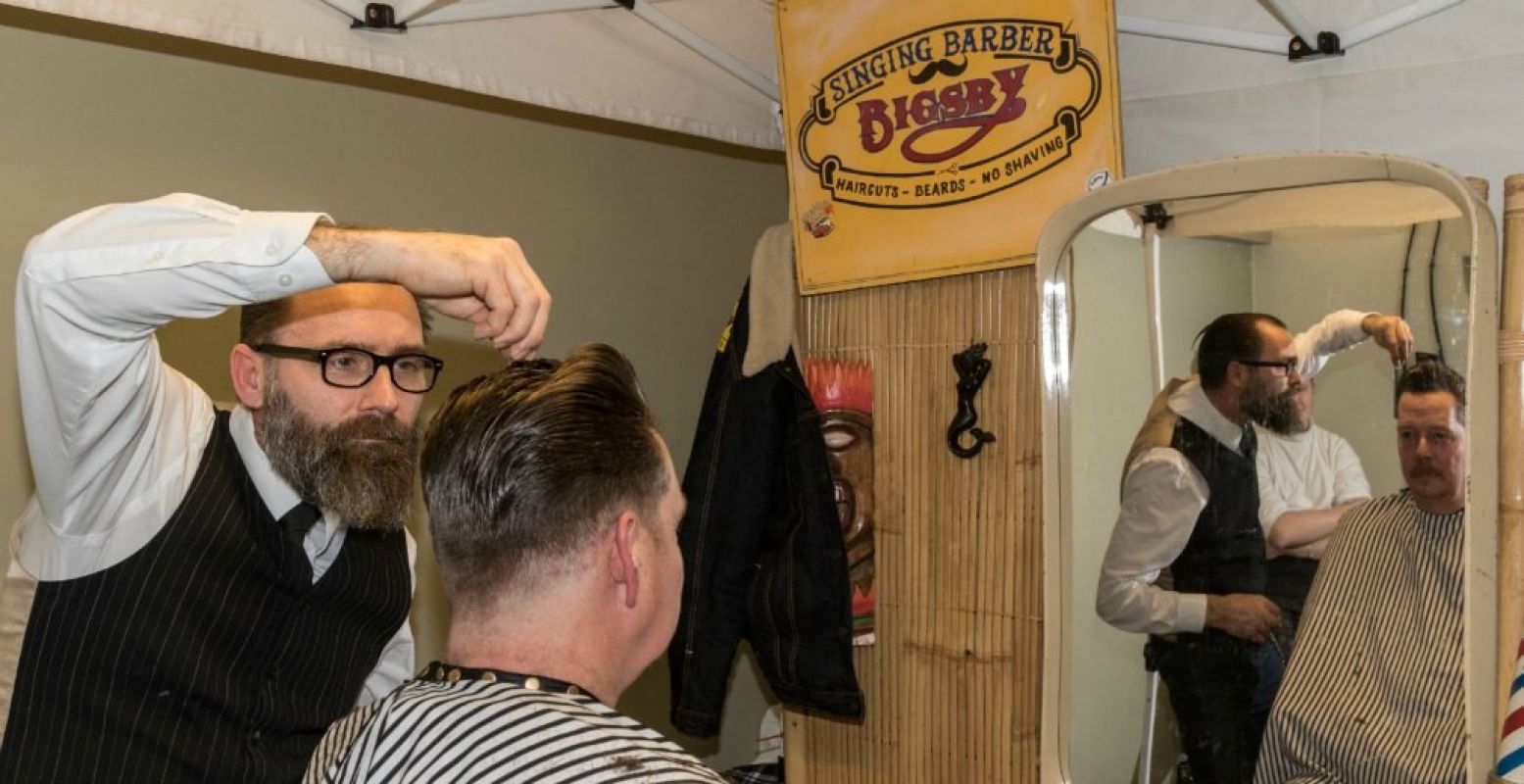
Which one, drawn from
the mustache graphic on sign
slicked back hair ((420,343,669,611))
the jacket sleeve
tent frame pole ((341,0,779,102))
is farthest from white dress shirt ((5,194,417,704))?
the mustache graphic on sign

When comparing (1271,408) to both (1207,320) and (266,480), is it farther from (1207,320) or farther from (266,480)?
(266,480)

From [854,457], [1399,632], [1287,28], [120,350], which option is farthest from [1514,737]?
[120,350]

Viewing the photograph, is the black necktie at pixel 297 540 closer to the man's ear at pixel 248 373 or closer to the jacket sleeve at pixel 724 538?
the man's ear at pixel 248 373

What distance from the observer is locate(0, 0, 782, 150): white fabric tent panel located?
7.02 feet

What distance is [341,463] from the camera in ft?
6.02

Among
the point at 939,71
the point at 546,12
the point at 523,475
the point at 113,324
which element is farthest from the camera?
the point at 546,12

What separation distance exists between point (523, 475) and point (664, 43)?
1753 millimetres

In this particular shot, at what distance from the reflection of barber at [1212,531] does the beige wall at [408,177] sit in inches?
57.1

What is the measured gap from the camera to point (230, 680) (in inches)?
70.6

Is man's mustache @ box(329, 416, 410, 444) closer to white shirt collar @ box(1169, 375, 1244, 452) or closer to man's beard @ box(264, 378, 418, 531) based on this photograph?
man's beard @ box(264, 378, 418, 531)

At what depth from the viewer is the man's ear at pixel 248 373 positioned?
6.19ft

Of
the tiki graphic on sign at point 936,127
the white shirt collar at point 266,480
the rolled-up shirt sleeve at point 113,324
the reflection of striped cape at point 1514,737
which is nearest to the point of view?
the rolled-up shirt sleeve at point 113,324

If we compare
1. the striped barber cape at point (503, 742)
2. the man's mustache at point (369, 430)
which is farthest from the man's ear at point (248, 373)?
the striped barber cape at point (503, 742)

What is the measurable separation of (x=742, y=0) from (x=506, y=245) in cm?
158
